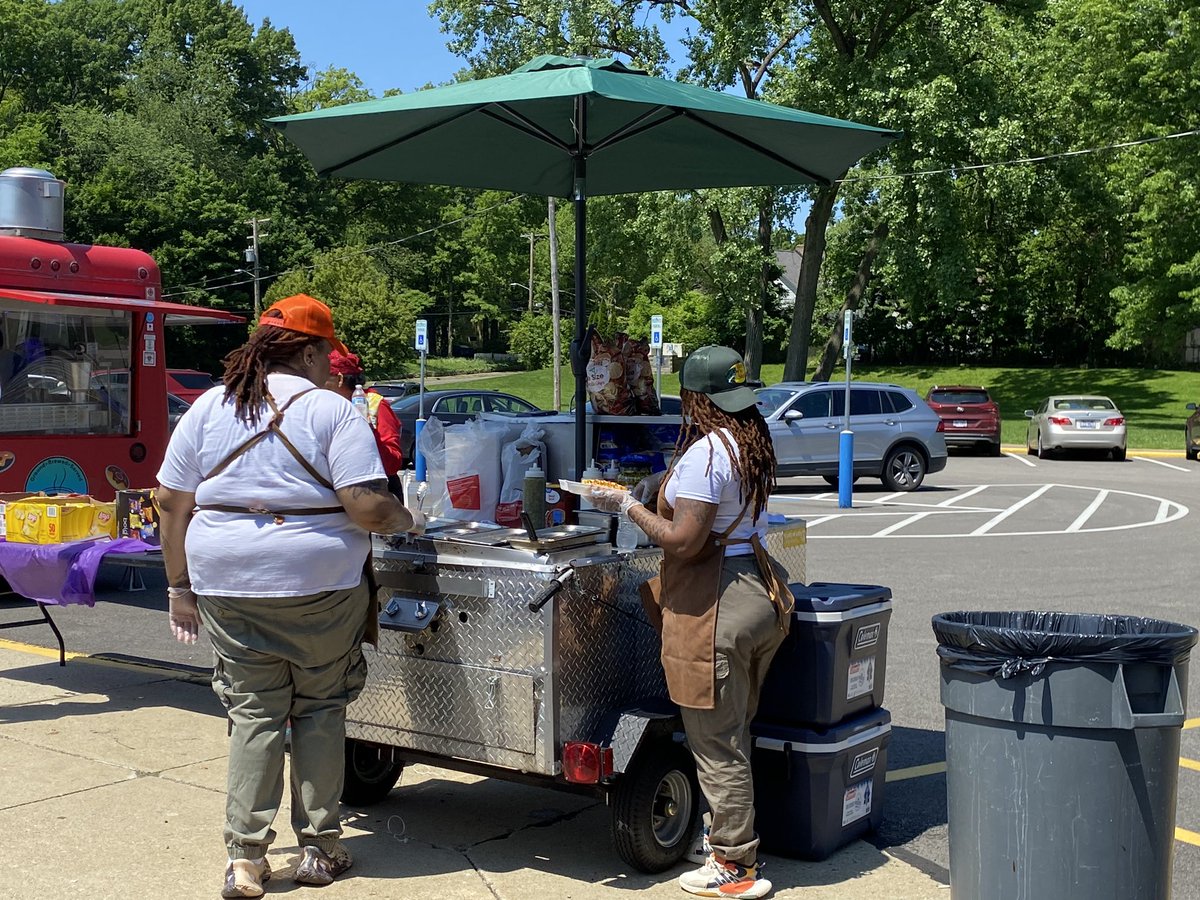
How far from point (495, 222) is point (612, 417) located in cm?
7780

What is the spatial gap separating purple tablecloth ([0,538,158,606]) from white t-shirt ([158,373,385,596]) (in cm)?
267

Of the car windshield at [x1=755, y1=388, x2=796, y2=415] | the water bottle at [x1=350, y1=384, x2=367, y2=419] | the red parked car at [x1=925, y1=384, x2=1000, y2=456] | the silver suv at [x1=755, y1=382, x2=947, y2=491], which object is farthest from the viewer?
the red parked car at [x1=925, y1=384, x2=1000, y2=456]

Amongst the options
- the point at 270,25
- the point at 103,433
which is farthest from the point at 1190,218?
the point at 270,25

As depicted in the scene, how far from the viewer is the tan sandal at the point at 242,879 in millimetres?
4219

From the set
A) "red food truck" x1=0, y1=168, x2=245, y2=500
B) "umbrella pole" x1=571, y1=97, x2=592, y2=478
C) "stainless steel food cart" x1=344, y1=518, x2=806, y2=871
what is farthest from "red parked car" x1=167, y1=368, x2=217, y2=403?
"stainless steel food cart" x1=344, y1=518, x2=806, y2=871

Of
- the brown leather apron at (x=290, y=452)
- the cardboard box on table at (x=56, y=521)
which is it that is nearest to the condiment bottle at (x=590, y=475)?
the brown leather apron at (x=290, y=452)

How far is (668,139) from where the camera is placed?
662cm

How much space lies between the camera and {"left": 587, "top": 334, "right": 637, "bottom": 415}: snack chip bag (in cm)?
603

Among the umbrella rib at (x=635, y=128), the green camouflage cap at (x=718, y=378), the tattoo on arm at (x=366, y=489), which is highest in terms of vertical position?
the umbrella rib at (x=635, y=128)

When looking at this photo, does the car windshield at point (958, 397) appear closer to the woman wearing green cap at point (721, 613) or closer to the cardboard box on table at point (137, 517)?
the cardboard box on table at point (137, 517)

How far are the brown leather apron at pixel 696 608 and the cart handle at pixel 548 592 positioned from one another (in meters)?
0.35

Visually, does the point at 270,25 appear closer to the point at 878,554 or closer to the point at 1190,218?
the point at 1190,218

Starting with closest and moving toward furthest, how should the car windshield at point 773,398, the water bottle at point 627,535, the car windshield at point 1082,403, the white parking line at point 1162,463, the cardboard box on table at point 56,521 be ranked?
the water bottle at point 627,535 < the cardboard box on table at point 56,521 < the car windshield at point 773,398 < the white parking line at point 1162,463 < the car windshield at point 1082,403

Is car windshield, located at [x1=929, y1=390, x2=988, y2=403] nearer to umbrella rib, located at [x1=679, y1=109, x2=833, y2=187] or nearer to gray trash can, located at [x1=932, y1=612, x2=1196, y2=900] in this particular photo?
umbrella rib, located at [x1=679, y1=109, x2=833, y2=187]
